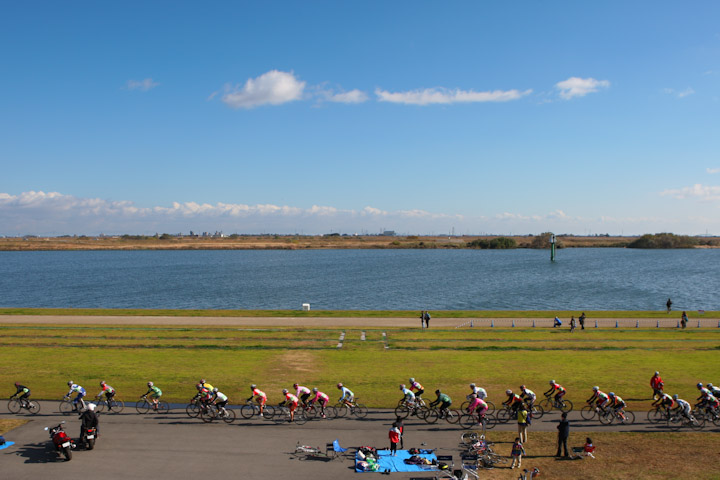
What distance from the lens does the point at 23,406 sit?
25.8 m

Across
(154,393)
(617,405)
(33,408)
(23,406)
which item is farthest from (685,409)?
(23,406)

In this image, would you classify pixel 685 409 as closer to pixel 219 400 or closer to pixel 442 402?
pixel 442 402

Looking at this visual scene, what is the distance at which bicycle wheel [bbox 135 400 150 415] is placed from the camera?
26453 millimetres

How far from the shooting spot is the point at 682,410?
966 inches

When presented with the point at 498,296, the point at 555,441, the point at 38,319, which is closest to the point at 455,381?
the point at 555,441

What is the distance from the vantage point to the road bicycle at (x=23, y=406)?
25.8 metres

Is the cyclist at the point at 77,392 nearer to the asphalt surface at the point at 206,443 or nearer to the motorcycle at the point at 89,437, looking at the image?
the asphalt surface at the point at 206,443

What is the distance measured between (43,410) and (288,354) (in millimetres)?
17653

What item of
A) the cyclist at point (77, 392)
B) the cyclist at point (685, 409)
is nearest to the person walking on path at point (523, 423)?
the cyclist at point (685, 409)

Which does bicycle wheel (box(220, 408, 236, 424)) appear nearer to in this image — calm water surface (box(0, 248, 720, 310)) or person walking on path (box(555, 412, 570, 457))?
person walking on path (box(555, 412, 570, 457))

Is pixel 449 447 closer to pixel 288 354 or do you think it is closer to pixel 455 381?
pixel 455 381

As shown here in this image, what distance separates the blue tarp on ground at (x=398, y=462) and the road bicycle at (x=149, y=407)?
1259 cm

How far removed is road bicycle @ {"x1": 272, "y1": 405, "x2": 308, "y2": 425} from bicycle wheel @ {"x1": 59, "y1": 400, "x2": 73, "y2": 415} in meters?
11.1

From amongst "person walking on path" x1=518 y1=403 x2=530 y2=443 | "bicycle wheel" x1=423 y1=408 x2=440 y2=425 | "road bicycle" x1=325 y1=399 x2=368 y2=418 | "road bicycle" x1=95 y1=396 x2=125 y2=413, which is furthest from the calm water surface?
"person walking on path" x1=518 y1=403 x2=530 y2=443
